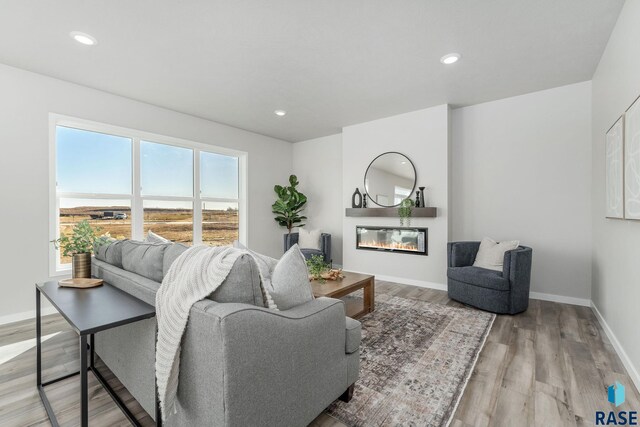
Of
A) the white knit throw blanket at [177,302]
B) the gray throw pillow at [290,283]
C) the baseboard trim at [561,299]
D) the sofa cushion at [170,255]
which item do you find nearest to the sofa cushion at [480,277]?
the baseboard trim at [561,299]

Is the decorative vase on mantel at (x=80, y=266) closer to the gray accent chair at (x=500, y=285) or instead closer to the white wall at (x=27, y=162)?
the white wall at (x=27, y=162)

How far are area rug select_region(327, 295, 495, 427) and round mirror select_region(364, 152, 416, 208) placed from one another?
1818mm

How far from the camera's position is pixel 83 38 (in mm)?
2533

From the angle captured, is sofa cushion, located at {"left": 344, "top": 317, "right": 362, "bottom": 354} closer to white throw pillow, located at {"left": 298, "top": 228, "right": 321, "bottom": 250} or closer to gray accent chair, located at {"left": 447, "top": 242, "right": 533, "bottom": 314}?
gray accent chair, located at {"left": 447, "top": 242, "right": 533, "bottom": 314}

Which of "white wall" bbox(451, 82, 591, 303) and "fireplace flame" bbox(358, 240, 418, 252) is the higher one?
"white wall" bbox(451, 82, 591, 303)

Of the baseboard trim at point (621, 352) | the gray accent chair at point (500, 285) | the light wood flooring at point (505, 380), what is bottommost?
the light wood flooring at point (505, 380)

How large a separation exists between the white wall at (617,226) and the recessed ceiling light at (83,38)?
4.10 m

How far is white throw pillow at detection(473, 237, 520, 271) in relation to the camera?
11.2 feet

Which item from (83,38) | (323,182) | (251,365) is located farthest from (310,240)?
(251,365)

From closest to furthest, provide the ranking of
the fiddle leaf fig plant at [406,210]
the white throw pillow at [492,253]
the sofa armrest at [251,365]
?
the sofa armrest at [251,365], the white throw pillow at [492,253], the fiddle leaf fig plant at [406,210]

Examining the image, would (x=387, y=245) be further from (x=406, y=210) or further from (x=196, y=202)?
(x=196, y=202)

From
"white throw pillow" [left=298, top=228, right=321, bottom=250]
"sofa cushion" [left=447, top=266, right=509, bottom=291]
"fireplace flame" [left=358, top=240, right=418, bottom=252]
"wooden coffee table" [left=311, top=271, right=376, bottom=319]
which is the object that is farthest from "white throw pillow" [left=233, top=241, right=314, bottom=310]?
"white throw pillow" [left=298, top=228, right=321, bottom=250]

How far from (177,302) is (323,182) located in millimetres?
4824

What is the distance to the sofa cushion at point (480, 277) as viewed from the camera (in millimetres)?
3109
